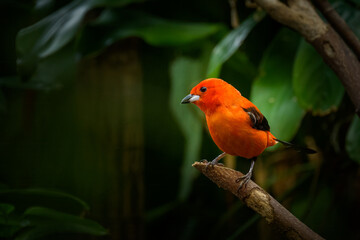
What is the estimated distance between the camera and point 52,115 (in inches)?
65.3

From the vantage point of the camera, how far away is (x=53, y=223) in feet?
3.23

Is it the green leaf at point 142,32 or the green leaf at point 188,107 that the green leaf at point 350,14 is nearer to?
the green leaf at point 142,32

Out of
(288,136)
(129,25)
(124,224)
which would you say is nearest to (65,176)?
(124,224)

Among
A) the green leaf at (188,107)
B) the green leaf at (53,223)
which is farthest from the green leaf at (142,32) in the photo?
the green leaf at (53,223)

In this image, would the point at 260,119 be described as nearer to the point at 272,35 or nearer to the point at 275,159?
the point at 272,35

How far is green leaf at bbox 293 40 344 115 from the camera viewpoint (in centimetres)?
110

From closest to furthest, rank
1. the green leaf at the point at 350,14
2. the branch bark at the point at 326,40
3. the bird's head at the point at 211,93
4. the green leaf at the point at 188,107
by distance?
the bird's head at the point at 211,93 → the branch bark at the point at 326,40 → the green leaf at the point at 350,14 → the green leaf at the point at 188,107

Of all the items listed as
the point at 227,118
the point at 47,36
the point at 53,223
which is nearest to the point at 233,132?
the point at 227,118

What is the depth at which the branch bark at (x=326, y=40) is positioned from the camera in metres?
0.87

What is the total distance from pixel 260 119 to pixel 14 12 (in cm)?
131

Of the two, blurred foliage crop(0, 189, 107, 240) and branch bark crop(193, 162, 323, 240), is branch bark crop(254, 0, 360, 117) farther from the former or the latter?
blurred foliage crop(0, 189, 107, 240)

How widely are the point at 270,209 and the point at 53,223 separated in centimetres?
60

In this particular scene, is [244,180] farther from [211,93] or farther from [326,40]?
[326,40]

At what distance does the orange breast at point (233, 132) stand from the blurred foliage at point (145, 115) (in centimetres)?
49
